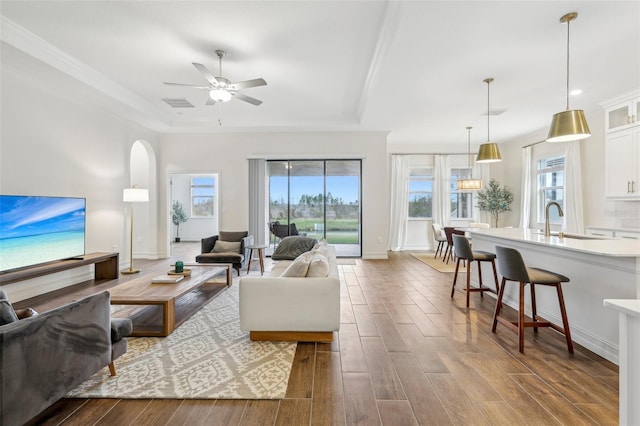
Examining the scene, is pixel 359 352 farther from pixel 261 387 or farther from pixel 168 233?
pixel 168 233

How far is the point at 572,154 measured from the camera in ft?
19.6

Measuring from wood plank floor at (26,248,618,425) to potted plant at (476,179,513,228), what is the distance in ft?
18.1

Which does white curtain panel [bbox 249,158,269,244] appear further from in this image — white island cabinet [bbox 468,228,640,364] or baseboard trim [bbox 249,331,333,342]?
white island cabinet [bbox 468,228,640,364]

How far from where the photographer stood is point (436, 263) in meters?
6.52

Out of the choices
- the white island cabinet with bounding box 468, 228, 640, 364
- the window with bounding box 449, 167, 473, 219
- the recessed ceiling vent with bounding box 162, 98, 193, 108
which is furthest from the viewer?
the window with bounding box 449, 167, 473, 219

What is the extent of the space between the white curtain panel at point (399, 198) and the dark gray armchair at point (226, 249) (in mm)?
4340

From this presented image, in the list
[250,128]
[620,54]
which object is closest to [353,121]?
[250,128]

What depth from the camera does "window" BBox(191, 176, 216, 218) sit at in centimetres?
1077

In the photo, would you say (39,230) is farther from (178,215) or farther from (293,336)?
(178,215)

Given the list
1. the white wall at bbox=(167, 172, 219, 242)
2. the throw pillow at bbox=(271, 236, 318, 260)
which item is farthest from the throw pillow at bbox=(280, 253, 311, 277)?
the white wall at bbox=(167, 172, 219, 242)

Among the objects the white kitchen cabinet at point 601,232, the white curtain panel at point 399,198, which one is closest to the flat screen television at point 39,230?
the white curtain panel at point 399,198

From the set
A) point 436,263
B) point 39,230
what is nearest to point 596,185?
point 436,263

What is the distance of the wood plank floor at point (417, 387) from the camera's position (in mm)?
1768

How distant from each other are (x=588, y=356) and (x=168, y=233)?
25.0ft
